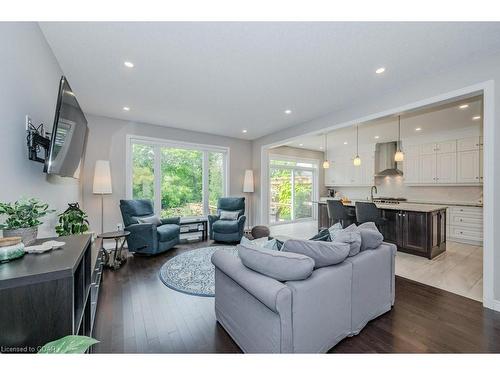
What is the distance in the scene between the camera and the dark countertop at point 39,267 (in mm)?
809

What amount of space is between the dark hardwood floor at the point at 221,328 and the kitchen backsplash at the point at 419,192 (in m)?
3.89

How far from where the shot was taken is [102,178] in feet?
12.6

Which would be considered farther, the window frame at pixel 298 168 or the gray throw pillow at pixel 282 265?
the window frame at pixel 298 168

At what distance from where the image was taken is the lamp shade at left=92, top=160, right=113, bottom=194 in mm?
3793

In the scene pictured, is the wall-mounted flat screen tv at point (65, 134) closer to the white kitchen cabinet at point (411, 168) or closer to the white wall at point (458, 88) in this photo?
the white wall at point (458, 88)

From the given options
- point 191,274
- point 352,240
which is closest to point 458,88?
point 352,240

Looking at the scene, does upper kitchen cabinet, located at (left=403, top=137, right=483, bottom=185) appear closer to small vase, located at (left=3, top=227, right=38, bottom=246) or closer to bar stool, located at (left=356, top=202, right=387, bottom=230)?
bar stool, located at (left=356, top=202, right=387, bottom=230)

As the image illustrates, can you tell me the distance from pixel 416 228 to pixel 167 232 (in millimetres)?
4312

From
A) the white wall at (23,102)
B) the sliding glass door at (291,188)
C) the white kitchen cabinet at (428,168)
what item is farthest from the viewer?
the sliding glass door at (291,188)

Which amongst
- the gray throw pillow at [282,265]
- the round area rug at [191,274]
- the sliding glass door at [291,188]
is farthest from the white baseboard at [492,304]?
the sliding glass door at [291,188]

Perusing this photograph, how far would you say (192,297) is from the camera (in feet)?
7.61

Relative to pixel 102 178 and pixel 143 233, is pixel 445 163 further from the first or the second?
pixel 102 178
